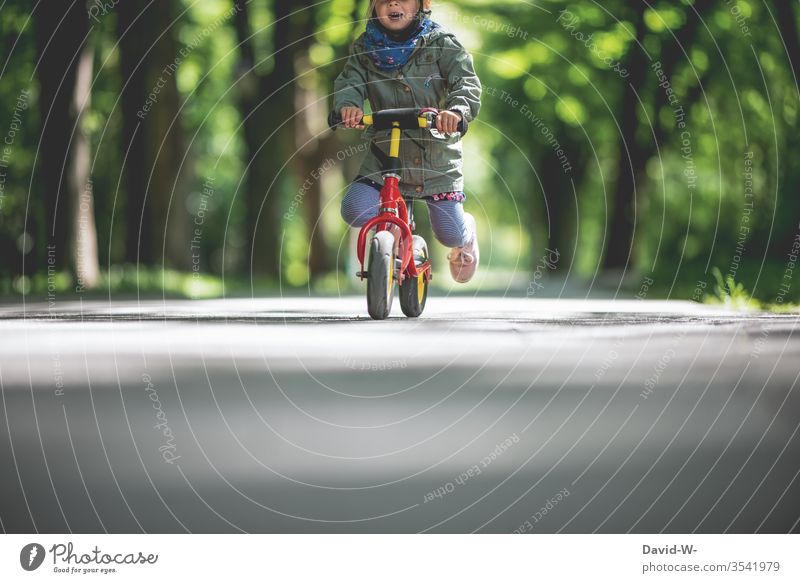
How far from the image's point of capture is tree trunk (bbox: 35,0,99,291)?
16.4 meters

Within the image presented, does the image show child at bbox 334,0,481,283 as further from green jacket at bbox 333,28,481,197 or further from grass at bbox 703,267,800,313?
grass at bbox 703,267,800,313

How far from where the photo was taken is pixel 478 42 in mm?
30281

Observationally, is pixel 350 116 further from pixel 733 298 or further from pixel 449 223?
pixel 733 298

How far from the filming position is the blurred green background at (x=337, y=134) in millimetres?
14578

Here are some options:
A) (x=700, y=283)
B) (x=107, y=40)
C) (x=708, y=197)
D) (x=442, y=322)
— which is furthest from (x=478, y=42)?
(x=442, y=322)

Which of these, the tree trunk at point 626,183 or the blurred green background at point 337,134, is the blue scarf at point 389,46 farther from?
the tree trunk at point 626,183

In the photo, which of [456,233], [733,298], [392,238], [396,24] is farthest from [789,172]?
[396,24]

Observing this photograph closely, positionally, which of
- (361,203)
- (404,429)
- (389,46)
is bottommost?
(404,429)

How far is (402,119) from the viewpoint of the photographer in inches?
224

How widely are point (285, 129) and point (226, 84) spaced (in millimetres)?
11265

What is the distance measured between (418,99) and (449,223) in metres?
0.60

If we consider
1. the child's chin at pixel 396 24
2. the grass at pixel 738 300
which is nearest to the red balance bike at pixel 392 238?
the child's chin at pixel 396 24

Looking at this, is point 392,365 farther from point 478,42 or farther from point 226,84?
point 226,84

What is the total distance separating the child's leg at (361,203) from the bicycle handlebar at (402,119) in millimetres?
473
